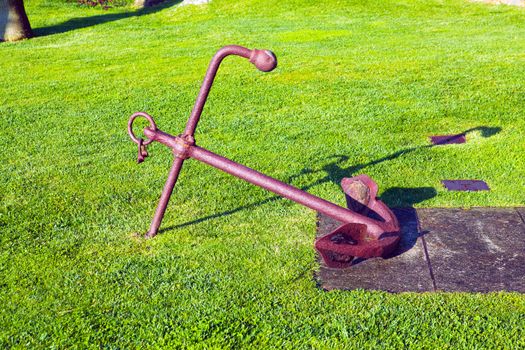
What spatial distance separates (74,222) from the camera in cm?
454

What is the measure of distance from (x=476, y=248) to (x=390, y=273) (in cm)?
59

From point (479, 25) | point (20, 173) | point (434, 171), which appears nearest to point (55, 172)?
point (20, 173)

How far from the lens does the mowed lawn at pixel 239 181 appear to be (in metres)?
3.36

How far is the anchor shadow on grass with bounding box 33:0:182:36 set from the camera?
1477 centimetres

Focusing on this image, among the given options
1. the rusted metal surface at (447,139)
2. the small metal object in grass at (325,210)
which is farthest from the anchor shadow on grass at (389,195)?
the small metal object in grass at (325,210)

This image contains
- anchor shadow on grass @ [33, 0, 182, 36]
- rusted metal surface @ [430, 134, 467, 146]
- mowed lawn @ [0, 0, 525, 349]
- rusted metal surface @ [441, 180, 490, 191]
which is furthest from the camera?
anchor shadow on grass @ [33, 0, 182, 36]

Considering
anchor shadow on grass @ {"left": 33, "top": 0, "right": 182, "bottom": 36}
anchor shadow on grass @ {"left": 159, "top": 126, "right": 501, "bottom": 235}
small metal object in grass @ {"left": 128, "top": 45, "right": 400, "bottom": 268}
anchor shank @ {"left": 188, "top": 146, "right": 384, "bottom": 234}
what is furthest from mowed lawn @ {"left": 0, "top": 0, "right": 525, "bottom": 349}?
anchor shadow on grass @ {"left": 33, "top": 0, "right": 182, "bottom": 36}

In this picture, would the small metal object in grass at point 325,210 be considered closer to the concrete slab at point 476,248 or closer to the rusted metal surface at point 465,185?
the concrete slab at point 476,248

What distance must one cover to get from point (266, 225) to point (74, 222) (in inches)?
51.5

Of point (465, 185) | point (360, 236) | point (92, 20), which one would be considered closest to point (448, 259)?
point (360, 236)

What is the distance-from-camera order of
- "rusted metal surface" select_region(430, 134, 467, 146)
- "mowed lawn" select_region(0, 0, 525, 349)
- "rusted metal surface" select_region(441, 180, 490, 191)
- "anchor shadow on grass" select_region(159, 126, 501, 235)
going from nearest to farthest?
"mowed lawn" select_region(0, 0, 525, 349) < "anchor shadow on grass" select_region(159, 126, 501, 235) < "rusted metal surface" select_region(441, 180, 490, 191) < "rusted metal surface" select_region(430, 134, 467, 146)

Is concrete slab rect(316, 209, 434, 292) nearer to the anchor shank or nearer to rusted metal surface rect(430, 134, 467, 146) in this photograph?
the anchor shank

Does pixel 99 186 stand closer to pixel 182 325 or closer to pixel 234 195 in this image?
pixel 234 195

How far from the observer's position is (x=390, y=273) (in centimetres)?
373
